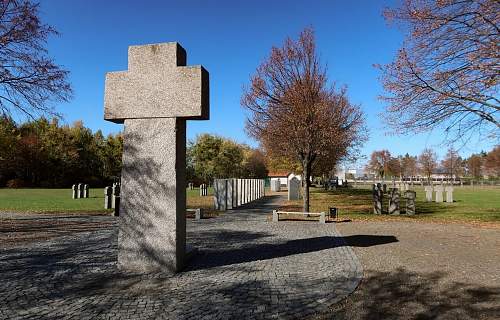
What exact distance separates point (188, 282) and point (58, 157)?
60.0 metres

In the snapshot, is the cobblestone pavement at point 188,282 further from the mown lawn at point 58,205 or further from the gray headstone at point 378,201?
the gray headstone at point 378,201

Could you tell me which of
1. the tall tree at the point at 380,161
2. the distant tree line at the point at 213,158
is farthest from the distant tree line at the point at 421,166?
the distant tree line at the point at 213,158

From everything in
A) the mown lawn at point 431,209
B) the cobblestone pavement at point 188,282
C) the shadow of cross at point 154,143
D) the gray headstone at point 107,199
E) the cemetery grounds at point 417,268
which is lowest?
the mown lawn at point 431,209

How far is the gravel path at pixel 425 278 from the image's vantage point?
452cm

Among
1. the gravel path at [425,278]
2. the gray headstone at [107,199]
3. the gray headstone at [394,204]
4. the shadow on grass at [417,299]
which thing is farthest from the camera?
the gray headstone at [107,199]

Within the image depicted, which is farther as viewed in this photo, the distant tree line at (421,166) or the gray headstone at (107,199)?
the distant tree line at (421,166)

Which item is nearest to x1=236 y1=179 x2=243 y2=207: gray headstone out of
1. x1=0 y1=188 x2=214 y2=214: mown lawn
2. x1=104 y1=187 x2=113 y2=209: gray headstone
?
x1=0 y1=188 x2=214 y2=214: mown lawn

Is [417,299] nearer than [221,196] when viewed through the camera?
Yes

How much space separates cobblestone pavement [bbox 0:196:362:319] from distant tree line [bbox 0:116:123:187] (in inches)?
2092

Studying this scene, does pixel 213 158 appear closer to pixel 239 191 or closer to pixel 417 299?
pixel 239 191

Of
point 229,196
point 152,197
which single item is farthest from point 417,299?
point 229,196

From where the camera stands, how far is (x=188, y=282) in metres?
5.63

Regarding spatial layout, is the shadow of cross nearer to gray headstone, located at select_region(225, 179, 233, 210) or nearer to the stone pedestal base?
the stone pedestal base

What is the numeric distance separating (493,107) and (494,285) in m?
7.34
